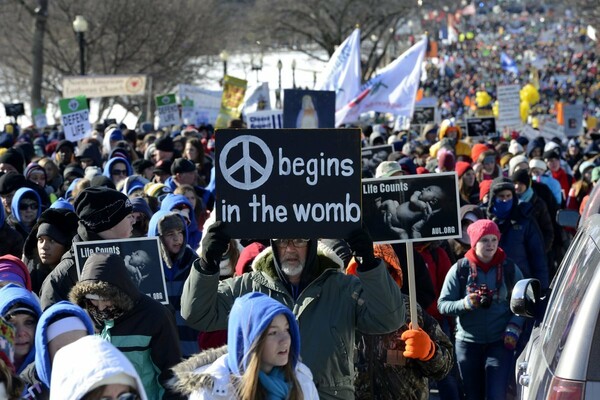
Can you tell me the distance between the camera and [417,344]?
5.98 m

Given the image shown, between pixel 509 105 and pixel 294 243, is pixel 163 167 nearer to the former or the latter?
pixel 294 243

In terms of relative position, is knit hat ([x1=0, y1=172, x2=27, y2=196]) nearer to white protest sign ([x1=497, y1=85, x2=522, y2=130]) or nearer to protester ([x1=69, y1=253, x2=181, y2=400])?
protester ([x1=69, y1=253, x2=181, y2=400])

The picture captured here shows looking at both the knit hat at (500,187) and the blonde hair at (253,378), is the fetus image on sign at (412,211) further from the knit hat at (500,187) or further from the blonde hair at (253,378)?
the knit hat at (500,187)

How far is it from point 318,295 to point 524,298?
1117 millimetres

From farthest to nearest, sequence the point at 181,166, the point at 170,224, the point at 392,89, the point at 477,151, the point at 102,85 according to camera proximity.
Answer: the point at 102,85 → the point at 392,89 → the point at 477,151 → the point at 181,166 → the point at 170,224

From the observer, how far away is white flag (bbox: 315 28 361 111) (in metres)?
21.1

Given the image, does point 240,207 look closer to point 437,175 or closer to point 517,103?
point 437,175

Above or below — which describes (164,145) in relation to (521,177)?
above

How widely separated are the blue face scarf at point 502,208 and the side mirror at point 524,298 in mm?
3878

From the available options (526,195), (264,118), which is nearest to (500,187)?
(526,195)

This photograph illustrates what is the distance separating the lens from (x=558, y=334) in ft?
15.3

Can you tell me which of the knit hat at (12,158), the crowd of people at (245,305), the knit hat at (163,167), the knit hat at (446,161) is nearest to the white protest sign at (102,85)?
the knit hat at (163,167)

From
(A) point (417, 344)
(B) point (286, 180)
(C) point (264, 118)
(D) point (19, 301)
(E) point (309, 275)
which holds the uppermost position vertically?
(B) point (286, 180)

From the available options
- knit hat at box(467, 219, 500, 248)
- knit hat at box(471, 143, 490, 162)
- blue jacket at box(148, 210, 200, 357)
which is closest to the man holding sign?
A: blue jacket at box(148, 210, 200, 357)
